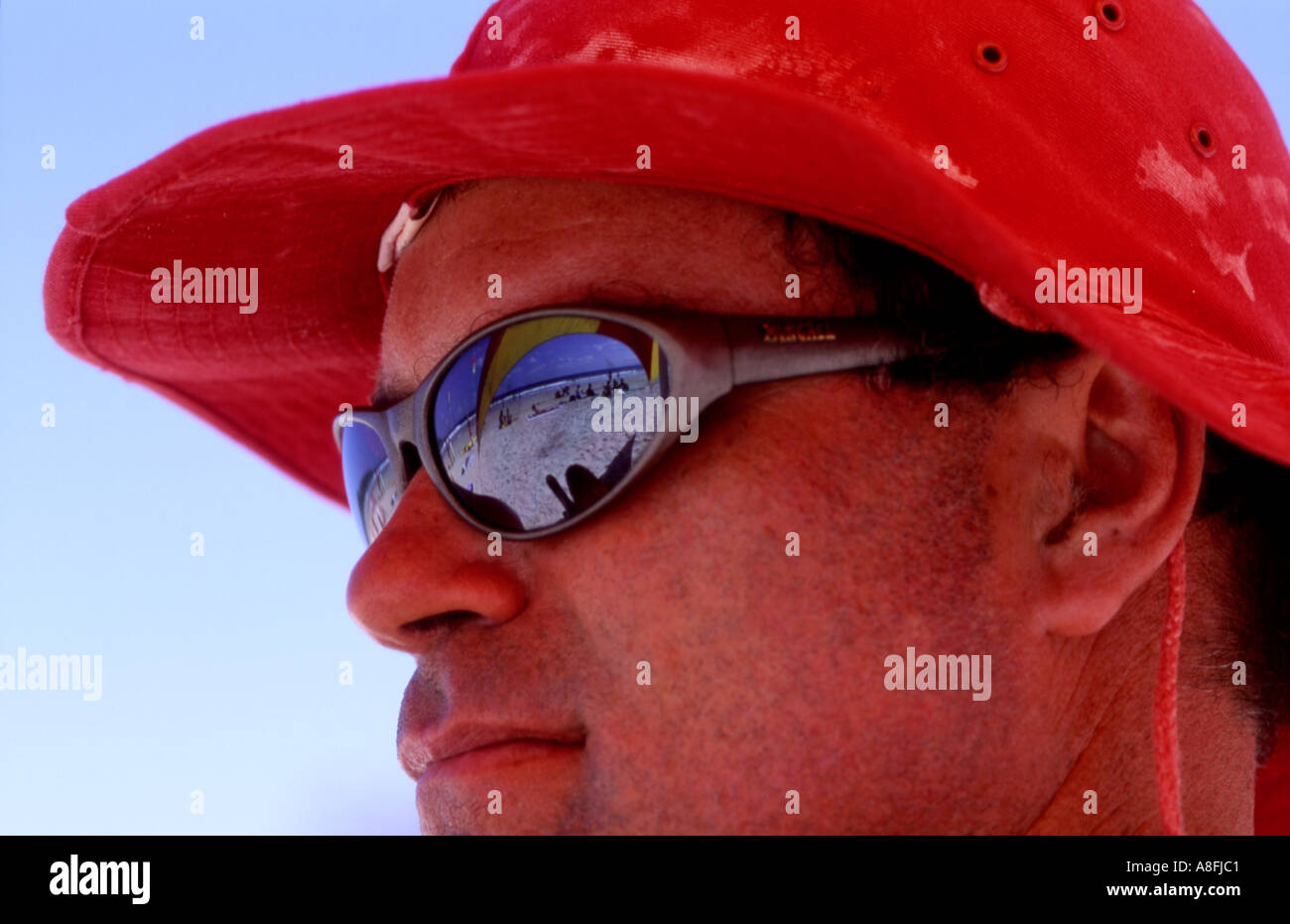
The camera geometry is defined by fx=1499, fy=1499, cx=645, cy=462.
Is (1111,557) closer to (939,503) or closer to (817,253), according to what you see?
(939,503)

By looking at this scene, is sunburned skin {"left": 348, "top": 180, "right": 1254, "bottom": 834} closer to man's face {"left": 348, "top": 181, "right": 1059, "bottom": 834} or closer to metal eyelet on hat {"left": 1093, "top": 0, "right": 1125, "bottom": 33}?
man's face {"left": 348, "top": 181, "right": 1059, "bottom": 834}

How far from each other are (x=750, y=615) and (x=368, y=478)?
24.6 inches

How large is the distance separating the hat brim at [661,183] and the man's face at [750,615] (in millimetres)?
130

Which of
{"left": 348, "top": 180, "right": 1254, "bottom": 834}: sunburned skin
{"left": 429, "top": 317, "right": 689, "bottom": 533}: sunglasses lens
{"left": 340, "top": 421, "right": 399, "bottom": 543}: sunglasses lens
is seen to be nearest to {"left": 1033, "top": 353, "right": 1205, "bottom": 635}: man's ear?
{"left": 348, "top": 180, "right": 1254, "bottom": 834}: sunburned skin

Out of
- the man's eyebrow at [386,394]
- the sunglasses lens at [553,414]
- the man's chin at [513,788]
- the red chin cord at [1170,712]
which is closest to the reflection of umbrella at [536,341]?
the sunglasses lens at [553,414]

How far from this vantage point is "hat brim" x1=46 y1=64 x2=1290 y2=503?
1.32 metres

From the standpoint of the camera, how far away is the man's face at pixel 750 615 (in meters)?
1.45

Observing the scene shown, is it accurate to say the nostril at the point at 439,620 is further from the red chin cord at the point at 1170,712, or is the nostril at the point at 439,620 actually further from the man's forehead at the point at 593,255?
the red chin cord at the point at 1170,712

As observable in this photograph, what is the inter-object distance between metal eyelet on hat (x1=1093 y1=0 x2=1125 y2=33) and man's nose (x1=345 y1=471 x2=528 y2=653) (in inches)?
34.0

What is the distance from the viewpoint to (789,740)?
145 centimetres

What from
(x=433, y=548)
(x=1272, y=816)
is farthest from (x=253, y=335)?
(x=1272, y=816)

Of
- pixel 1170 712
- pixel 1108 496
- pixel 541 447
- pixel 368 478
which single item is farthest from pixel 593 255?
pixel 1170 712

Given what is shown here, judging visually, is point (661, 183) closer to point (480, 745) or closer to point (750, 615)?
point (750, 615)

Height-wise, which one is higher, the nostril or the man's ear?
the man's ear
